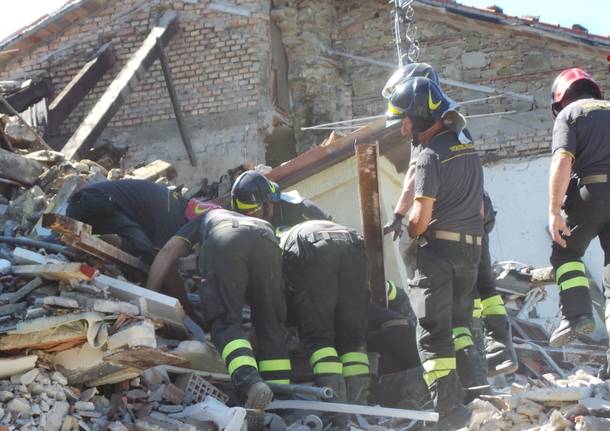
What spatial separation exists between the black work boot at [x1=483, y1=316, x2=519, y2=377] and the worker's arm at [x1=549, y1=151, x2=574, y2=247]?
2.80 feet

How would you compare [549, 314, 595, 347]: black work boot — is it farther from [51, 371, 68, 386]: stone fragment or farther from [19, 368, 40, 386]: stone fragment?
[19, 368, 40, 386]: stone fragment

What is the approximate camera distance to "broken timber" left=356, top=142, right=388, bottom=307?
22.9 feet

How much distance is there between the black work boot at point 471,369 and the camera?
5973 millimetres

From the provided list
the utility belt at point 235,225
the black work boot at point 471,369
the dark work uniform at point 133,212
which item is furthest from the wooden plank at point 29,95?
the black work boot at point 471,369

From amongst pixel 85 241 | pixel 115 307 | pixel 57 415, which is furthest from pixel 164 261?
pixel 57 415

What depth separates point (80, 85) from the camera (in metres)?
13.3

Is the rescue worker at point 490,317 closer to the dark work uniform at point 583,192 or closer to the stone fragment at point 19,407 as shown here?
the dark work uniform at point 583,192

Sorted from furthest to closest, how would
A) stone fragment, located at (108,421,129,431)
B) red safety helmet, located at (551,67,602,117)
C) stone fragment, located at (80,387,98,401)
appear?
red safety helmet, located at (551,67,602,117) → stone fragment, located at (80,387,98,401) → stone fragment, located at (108,421,129,431)

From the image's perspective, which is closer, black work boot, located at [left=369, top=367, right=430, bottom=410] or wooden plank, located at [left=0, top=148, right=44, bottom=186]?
black work boot, located at [left=369, top=367, right=430, bottom=410]

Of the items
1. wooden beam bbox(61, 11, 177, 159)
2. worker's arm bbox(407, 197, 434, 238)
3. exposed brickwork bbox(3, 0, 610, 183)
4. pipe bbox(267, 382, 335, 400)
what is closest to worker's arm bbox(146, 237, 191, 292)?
pipe bbox(267, 382, 335, 400)

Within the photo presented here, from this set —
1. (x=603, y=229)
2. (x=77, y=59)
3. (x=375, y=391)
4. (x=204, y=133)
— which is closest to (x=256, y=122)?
(x=204, y=133)

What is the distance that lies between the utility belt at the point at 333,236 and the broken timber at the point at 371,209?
0.52 m

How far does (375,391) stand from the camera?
688cm

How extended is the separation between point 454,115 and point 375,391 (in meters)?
2.17
